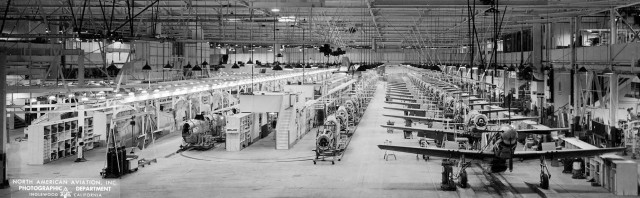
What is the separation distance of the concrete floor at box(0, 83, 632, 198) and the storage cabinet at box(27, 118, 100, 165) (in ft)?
2.05

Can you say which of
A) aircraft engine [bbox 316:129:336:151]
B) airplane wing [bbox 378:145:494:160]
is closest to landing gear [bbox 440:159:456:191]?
airplane wing [bbox 378:145:494:160]

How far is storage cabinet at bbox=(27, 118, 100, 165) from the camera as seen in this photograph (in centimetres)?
2670

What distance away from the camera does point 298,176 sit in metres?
23.7

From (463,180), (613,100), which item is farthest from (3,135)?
(613,100)

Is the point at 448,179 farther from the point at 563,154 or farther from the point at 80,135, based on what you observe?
the point at 80,135

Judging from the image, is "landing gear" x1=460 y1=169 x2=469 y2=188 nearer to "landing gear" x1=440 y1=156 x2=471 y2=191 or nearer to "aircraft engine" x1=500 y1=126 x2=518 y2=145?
"landing gear" x1=440 y1=156 x2=471 y2=191

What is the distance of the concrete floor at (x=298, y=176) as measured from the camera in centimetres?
2067

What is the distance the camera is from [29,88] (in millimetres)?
29109

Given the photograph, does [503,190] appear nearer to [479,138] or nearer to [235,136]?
[479,138]

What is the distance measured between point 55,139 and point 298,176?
439 inches

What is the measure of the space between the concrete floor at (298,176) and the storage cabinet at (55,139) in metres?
0.62

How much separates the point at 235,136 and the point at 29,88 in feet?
29.8

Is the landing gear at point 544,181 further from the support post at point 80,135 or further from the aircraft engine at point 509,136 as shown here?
the support post at point 80,135

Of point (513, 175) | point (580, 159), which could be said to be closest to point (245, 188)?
point (513, 175)
